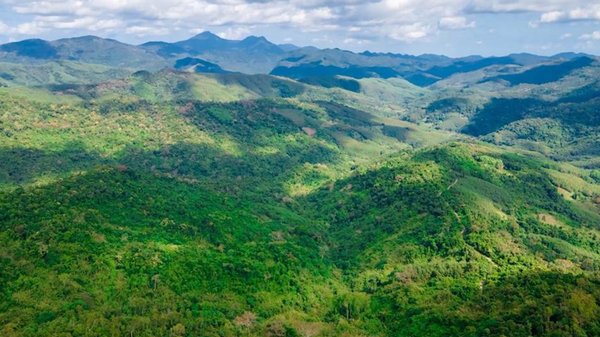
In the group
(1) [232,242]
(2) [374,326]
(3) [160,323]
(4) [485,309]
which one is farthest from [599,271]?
(3) [160,323]

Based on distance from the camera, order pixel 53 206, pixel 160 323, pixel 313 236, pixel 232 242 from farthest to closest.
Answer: pixel 313 236
pixel 232 242
pixel 53 206
pixel 160 323

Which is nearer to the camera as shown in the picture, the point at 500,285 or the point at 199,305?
the point at 199,305

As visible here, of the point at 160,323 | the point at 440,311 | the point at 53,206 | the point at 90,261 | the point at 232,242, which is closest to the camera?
the point at 160,323

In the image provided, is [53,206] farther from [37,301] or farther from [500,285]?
[500,285]

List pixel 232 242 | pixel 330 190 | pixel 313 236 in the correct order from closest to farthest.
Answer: pixel 232 242, pixel 313 236, pixel 330 190

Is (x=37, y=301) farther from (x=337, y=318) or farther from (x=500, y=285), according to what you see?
(x=500, y=285)

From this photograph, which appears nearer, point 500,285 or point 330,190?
point 500,285

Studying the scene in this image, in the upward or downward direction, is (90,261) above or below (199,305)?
above

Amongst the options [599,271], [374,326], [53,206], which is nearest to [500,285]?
[374,326]

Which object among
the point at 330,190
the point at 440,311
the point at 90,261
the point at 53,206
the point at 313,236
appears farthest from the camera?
the point at 330,190

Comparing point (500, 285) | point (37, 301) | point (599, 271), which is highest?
point (37, 301)
